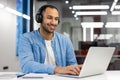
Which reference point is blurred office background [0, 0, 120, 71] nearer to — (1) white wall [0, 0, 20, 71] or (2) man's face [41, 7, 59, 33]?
(1) white wall [0, 0, 20, 71]

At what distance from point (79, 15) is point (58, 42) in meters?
2.43

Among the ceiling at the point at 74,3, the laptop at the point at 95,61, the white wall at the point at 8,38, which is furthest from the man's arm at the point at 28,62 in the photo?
the ceiling at the point at 74,3

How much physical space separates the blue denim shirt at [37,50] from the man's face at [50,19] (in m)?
0.08

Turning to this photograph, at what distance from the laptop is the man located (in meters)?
0.36

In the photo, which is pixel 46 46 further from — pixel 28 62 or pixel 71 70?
pixel 71 70

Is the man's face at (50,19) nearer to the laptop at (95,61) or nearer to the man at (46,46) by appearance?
the man at (46,46)

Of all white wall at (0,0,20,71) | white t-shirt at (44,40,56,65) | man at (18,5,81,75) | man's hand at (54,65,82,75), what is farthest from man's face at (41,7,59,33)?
white wall at (0,0,20,71)

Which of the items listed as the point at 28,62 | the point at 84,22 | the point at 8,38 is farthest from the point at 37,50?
the point at 84,22

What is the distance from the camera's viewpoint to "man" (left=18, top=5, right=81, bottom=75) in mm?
1864

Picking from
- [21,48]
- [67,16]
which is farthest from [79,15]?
[21,48]

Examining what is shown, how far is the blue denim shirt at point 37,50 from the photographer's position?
178cm

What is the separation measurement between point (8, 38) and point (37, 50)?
237 centimetres

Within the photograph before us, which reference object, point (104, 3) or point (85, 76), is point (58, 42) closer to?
point (85, 76)

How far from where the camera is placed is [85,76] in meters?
1.40
